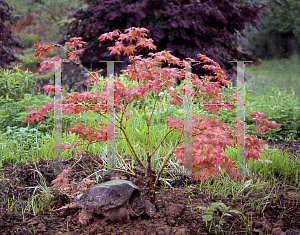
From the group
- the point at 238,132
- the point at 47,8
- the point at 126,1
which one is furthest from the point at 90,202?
the point at 47,8

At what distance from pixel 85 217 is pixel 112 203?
23 centimetres

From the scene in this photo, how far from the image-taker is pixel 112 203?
Answer: 68.9 inches

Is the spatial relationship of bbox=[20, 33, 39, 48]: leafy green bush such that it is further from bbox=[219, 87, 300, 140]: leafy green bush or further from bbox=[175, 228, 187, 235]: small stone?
bbox=[175, 228, 187, 235]: small stone

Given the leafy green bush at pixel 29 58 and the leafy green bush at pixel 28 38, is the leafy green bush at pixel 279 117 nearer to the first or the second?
the leafy green bush at pixel 29 58

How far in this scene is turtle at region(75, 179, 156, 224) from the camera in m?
1.75

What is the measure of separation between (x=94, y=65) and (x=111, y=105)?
17.6ft

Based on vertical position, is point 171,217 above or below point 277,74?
below

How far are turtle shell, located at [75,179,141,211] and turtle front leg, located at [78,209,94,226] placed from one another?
95mm

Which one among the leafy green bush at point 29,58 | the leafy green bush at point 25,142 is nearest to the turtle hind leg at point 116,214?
the leafy green bush at point 25,142

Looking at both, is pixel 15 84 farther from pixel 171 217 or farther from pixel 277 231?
pixel 277 231

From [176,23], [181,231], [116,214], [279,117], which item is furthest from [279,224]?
[176,23]

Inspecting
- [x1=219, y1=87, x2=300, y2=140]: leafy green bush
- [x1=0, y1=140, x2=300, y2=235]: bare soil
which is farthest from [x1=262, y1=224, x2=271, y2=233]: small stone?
[x1=219, y1=87, x2=300, y2=140]: leafy green bush

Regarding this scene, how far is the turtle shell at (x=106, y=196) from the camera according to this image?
5.74 ft

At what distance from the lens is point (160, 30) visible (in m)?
6.22
